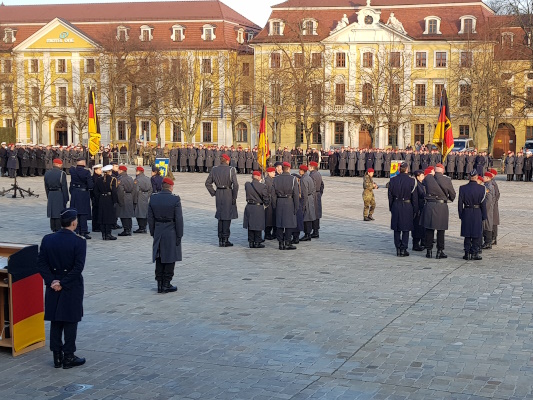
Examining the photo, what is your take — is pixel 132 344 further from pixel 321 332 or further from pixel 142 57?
pixel 142 57

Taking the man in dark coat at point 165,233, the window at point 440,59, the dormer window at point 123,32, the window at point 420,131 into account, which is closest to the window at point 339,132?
the window at point 420,131

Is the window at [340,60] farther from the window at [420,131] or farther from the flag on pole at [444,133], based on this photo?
the flag on pole at [444,133]

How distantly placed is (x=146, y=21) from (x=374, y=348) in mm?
65736

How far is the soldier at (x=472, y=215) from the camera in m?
14.9

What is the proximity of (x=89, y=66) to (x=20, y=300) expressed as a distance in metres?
65.3

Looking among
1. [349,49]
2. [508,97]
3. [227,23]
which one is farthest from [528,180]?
[227,23]

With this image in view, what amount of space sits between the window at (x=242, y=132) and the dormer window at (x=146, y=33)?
1122 cm

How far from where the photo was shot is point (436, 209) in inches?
596

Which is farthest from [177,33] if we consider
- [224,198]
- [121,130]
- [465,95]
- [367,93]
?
[224,198]

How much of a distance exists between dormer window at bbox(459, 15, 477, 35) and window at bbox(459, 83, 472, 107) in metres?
5.46

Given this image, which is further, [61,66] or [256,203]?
[61,66]

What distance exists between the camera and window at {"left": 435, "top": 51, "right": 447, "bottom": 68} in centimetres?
6469

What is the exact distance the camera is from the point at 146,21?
71.2 m

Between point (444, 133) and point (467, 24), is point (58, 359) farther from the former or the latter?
point (467, 24)
